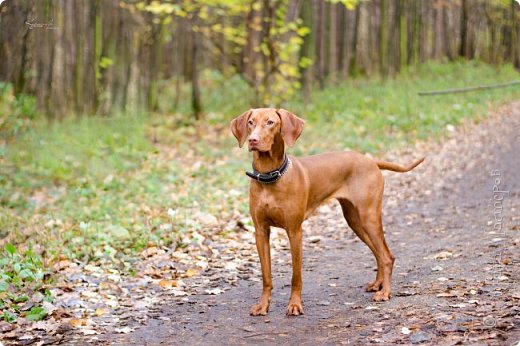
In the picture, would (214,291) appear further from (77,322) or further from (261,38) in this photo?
(261,38)

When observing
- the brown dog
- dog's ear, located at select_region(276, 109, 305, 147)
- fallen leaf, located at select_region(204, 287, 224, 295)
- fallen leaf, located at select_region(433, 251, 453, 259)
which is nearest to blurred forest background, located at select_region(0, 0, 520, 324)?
fallen leaf, located at select_region(204, 287, 224, 295)

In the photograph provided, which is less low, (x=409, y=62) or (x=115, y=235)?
(x=409, y=62)

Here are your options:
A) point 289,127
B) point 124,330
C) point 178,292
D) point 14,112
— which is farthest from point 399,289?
point 14,112

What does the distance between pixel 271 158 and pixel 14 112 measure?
321 inches

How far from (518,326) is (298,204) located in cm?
201

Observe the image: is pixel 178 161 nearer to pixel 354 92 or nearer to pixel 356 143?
pixel 356 143

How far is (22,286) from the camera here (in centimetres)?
580

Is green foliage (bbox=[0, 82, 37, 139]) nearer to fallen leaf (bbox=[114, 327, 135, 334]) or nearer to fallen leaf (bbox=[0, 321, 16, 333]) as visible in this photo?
fallen leaf (bbox=[0, 321, 16, 333])

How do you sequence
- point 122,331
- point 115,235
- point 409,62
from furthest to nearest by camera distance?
point 409,62 < point 115,235 < point 122,331

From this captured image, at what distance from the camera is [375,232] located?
5910mm

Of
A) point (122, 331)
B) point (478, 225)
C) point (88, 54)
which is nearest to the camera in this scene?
point (122, 331)

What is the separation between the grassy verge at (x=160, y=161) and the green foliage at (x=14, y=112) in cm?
24

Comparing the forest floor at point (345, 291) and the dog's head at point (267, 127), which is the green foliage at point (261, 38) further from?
the dog's head at point (267, 127)

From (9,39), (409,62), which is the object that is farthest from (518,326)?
(409,62)
